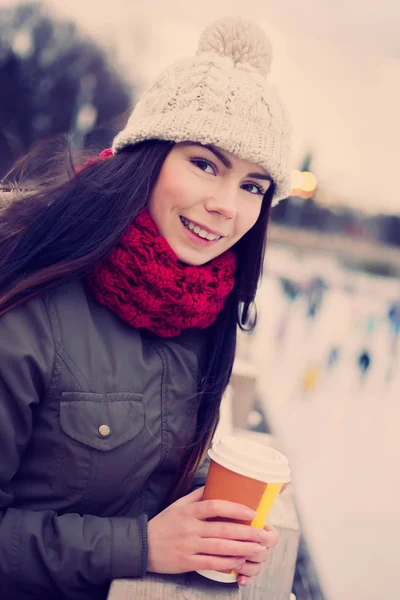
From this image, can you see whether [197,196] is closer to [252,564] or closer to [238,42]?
[238,42]

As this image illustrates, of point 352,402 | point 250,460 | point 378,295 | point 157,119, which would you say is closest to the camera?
point 250,460

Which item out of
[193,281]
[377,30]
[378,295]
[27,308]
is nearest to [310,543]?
[193,281]

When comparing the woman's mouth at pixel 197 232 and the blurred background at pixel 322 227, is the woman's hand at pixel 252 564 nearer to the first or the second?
the woman's mouth at pixel 197 232

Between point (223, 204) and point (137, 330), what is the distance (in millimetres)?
284

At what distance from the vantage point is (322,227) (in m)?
7.19

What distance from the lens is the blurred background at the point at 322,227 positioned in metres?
2.52

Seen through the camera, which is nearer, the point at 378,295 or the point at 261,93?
the point at 261,93

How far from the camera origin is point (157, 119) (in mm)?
965

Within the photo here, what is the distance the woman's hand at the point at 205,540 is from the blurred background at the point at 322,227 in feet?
2.48

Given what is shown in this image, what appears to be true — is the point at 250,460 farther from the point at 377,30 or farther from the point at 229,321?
the point at 377,30

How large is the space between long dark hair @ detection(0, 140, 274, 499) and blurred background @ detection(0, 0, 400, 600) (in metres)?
0.32

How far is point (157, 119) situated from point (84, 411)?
55cm

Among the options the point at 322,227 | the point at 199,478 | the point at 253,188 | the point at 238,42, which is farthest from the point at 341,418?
the point at 322,227

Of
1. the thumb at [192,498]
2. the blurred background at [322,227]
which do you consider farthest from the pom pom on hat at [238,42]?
the thumb at [192,498]
